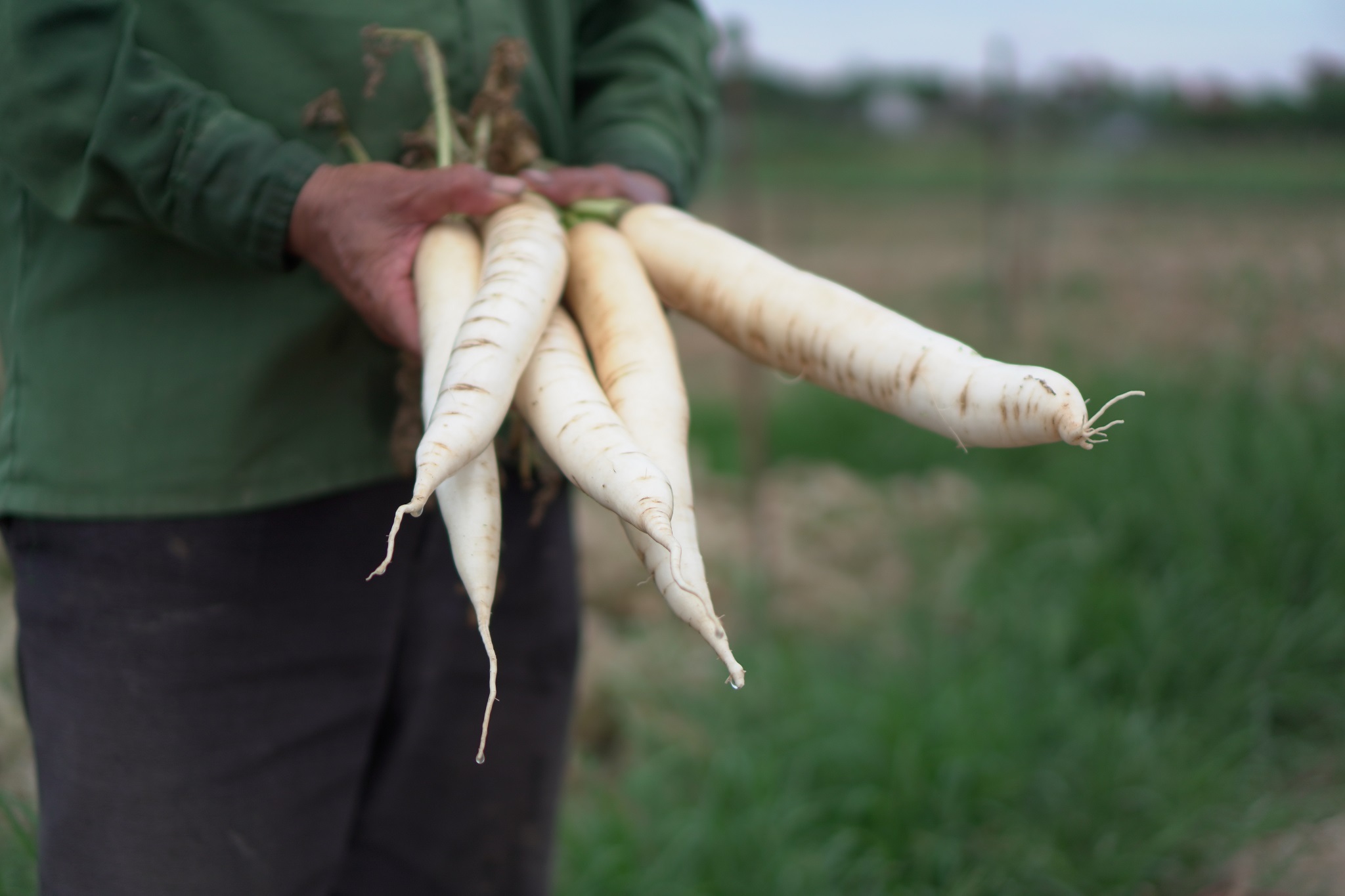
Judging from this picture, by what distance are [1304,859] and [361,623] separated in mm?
1795

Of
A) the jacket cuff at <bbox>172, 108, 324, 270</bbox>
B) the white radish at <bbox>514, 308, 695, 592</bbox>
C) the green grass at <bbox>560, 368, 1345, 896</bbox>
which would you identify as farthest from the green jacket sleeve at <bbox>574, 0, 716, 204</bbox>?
the green grass at <bbox>560, 368, 1345, 896</bbox>

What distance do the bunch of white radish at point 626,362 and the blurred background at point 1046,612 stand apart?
26.4 inches

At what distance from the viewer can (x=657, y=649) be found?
280cm

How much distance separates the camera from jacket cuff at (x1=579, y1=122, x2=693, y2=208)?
1.35 metres

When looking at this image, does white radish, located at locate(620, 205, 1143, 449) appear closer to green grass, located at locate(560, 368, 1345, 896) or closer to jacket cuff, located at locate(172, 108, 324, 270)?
jacket cuff, located at locate(172, 108, 324, 270)

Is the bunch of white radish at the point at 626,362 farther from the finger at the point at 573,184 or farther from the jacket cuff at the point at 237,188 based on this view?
the jacket cuff at the point at 237,188

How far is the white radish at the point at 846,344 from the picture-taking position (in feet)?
3.22

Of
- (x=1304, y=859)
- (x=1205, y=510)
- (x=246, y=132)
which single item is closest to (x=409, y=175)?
(x=246, y=132)

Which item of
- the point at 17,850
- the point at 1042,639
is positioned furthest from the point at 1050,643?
the point at 17,850

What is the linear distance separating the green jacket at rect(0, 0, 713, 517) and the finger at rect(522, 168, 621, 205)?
0.18m

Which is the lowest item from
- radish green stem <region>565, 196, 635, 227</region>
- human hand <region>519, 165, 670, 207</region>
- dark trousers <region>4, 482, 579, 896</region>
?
dark trousers <region>4, 482, 579, 896</region>

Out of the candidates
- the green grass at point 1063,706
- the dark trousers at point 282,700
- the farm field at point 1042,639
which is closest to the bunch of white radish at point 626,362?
the dark trousers at point 282,700

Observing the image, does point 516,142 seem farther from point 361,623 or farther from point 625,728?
point 625,728

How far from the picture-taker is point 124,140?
99cm
